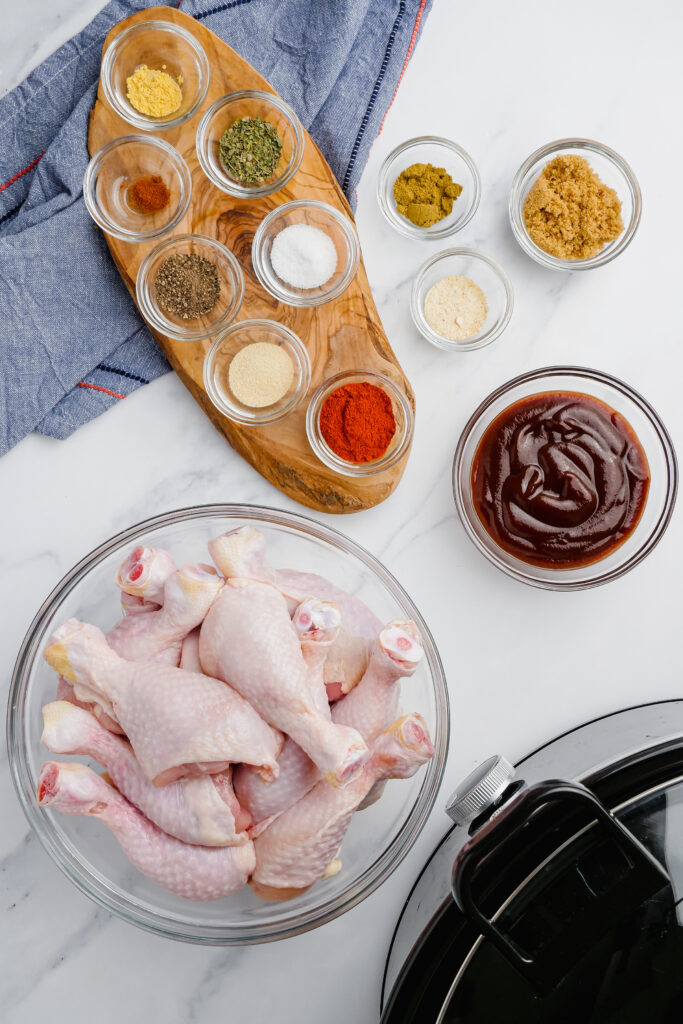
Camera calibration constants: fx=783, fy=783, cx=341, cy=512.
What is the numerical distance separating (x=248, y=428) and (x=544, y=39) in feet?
3.07

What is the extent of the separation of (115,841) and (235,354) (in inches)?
33.7

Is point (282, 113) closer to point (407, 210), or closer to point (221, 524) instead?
point (407, 210)

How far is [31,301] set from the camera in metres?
1.39

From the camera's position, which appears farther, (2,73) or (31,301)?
(2,73)

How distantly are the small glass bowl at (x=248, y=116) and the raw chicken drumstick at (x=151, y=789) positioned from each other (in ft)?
3.08

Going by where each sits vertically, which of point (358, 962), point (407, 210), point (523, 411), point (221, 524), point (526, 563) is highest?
point (407, 210)

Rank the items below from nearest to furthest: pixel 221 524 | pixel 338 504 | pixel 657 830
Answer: pixel 657 830, pixel 221 524, pixel 338 504

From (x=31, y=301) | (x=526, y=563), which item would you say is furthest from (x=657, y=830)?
(x=31, y=301)

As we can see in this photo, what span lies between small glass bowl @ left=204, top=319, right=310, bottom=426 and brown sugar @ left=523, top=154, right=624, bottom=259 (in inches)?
19.0

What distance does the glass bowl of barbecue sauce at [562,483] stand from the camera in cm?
133

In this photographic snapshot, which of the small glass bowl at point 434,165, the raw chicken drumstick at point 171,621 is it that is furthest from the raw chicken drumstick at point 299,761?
the small glass bowl at point 434,165

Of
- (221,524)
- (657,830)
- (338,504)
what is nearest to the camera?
(657,830)

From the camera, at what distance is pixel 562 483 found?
4.33ft

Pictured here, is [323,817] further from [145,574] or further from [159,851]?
[145,574]
